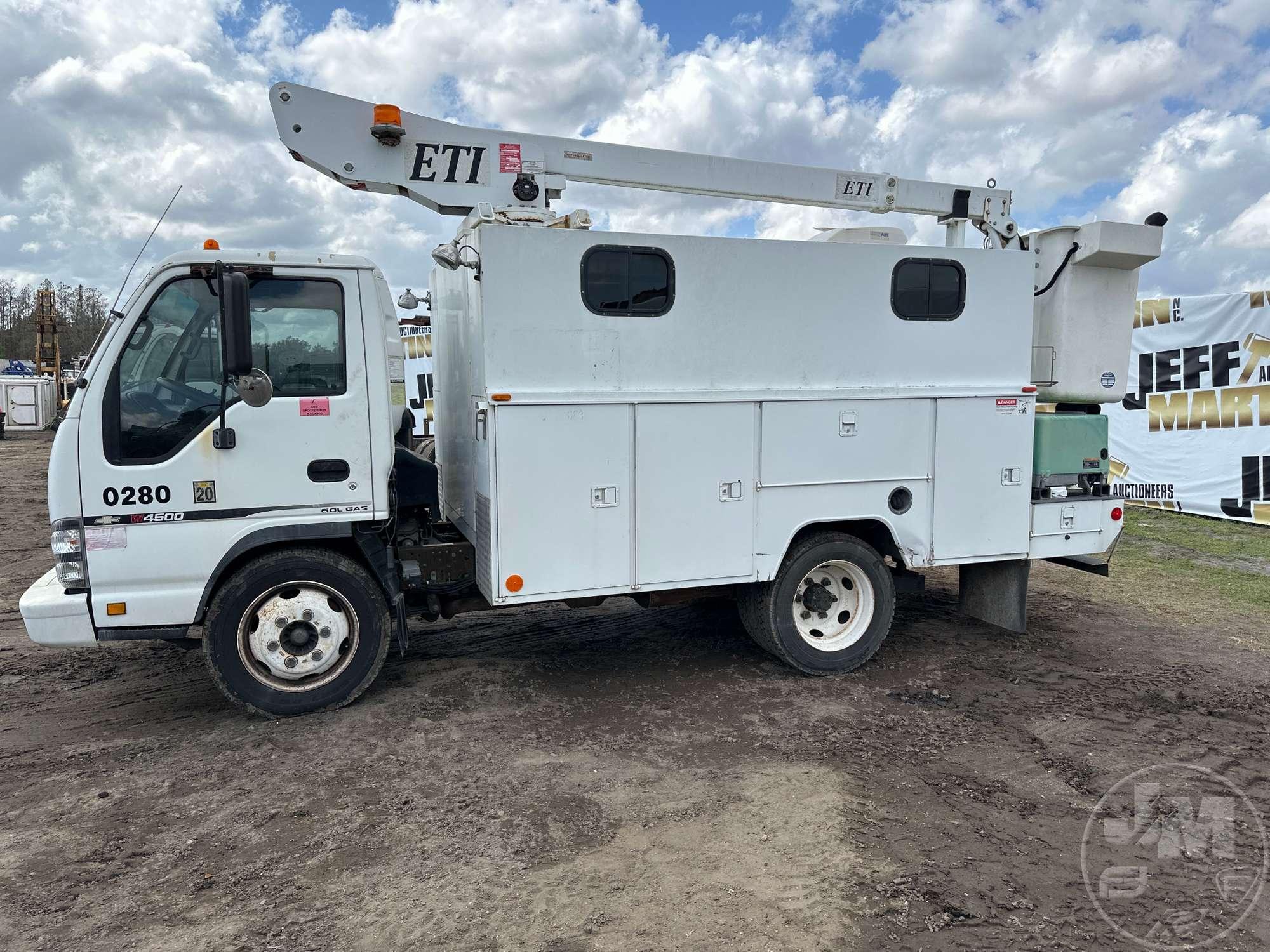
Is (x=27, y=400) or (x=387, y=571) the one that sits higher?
(x=27, y=400)

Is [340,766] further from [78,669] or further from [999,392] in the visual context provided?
[999,392]

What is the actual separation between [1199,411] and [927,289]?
9.67 m

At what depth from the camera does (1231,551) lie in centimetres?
1029

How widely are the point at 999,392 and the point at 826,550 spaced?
5.32 feet

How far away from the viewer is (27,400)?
3197cm

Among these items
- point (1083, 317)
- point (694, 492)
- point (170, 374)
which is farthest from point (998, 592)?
point (170, 374)

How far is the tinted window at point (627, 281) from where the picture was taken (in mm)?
4891

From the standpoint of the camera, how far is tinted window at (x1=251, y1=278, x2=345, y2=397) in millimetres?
4574

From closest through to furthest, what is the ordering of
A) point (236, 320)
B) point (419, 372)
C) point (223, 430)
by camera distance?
point (236, 320) → point (223, 430) → point (419, 372)

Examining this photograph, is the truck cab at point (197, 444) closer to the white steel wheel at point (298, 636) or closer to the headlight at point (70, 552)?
the headlight at point (70, 552)

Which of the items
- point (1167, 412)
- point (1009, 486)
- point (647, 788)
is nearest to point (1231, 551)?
point (1167, 412)

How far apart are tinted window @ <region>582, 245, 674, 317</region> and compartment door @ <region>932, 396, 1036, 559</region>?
2.03 meters

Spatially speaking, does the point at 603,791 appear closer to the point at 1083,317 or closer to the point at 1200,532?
the point at 1083,317

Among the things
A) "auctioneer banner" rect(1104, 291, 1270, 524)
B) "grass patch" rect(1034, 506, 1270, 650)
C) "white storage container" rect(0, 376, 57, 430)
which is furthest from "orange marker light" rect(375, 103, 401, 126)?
"white storage container" rect(0, 376, 57, 430)
